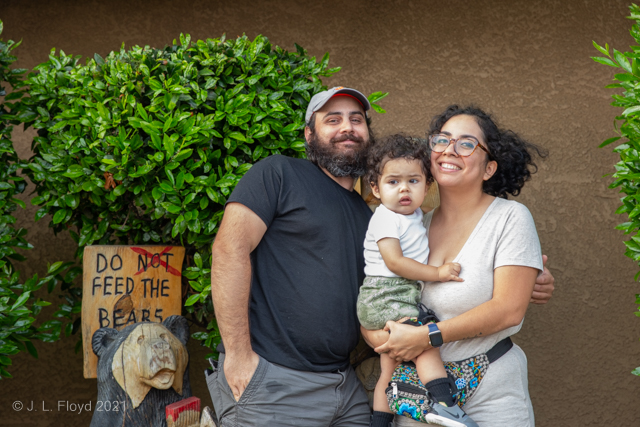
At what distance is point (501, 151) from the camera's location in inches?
102

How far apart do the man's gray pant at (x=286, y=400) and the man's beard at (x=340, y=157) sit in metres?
1.04

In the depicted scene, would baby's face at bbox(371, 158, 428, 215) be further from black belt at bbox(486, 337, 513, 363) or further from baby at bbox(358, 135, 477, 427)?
black belt at bbox(486, 337, 513, 363)

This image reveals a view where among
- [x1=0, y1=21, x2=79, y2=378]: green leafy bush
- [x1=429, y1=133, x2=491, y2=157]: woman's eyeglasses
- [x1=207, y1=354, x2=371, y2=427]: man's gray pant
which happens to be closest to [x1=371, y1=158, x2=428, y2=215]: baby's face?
[x1=429, y1=133, x2=491, y2=157]: woman's eyeglasses

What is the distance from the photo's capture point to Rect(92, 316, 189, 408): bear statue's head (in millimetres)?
2787

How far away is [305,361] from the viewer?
2656 mm

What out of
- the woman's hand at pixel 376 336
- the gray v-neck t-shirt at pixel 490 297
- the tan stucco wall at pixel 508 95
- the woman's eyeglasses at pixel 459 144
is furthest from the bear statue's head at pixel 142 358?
the woman's eyeglasses at pixel 459 144

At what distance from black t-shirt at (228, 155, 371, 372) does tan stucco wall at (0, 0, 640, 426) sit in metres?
1.76

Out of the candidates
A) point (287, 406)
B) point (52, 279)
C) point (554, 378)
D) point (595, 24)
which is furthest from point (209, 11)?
point (554, 378)

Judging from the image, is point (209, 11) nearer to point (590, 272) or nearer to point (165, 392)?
point (165, 392)

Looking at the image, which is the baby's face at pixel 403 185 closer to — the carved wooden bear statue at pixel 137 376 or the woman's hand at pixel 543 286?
the woman's hand at pixel 543 286

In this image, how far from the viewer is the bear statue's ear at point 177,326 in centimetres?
304

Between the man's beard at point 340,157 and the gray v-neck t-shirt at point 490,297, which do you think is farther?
the man's beard at point 340,157

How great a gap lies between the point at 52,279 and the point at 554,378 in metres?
3.50

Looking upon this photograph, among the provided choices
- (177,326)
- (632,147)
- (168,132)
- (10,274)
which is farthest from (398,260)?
(10,274)
